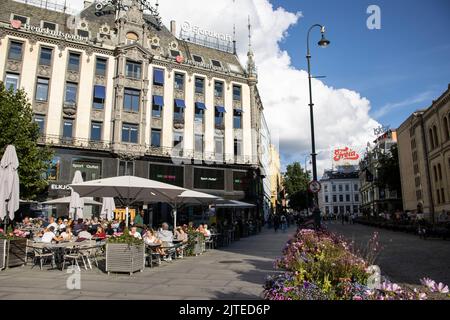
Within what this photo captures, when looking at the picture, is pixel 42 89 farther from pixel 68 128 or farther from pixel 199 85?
pixel 199 85

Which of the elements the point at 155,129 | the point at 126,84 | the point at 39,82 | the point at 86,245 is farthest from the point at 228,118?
the point at 86,245

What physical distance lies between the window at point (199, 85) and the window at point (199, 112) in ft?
4.95

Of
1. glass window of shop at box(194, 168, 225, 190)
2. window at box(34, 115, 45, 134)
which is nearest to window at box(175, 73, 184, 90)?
glass window of shop at box(194, 168, 225, 190)

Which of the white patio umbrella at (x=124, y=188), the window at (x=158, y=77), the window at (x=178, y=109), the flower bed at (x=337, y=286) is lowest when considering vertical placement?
the flower bed at (x=337, y=286)

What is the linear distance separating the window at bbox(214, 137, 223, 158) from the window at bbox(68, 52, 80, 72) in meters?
15.2

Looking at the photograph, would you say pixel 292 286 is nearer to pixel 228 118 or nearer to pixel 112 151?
pixel 112 151

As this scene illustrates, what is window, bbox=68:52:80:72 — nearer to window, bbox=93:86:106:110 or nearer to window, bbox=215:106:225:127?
window, bbox=93:86:106:110

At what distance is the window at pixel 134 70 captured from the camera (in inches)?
1296

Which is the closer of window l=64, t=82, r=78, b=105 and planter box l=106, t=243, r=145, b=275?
planter box l=106, t=243, r=145, b=275

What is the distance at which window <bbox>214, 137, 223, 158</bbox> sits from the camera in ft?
119

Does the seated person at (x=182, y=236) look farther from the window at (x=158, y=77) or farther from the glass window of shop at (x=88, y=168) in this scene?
the window at (x=158, y=77)

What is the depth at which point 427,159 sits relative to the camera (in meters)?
41.9

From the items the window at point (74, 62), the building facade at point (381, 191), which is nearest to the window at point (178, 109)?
the window at point (74, 62)

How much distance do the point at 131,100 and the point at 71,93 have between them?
5.34m
